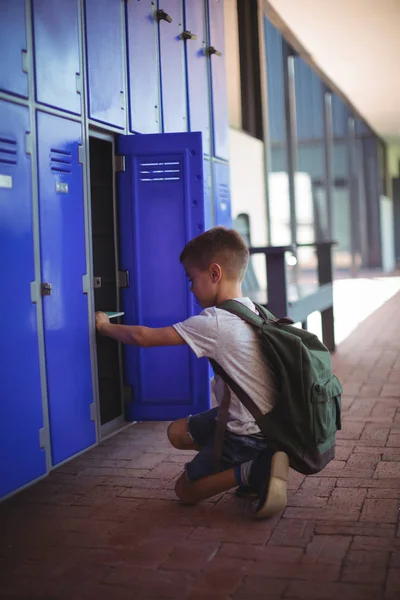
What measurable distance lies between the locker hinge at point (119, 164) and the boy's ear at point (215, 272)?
4.55 feet

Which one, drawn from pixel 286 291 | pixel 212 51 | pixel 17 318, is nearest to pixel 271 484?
pixel 17 318

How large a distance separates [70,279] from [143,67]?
1496 mm

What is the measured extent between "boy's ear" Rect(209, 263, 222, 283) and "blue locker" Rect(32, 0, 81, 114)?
105 centimetres

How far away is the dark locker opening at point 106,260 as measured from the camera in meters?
4.10

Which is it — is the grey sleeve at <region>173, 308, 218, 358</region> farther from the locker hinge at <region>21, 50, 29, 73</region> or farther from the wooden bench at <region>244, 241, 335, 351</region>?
the wooden bench at <region>244, 241, 335, 351</region>

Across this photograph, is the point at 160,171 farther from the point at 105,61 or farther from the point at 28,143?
the point at 28,143

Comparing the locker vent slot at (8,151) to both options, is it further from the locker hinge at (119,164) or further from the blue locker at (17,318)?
the locker hinge at (119,164)

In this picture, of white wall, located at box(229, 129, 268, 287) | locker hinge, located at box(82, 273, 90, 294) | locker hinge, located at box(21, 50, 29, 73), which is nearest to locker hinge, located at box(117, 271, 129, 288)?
locker hinge, located at box(82, 273, 90, 294)

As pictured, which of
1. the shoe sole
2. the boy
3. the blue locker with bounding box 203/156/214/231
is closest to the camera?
the shoe sole

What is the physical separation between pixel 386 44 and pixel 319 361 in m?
8.28

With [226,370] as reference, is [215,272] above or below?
above

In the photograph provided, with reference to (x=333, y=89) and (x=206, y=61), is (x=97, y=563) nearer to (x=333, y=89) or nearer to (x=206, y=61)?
(x=206, y=61)

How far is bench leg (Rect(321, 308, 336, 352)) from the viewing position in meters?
6.59

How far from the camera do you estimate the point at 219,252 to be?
2.82 metres
